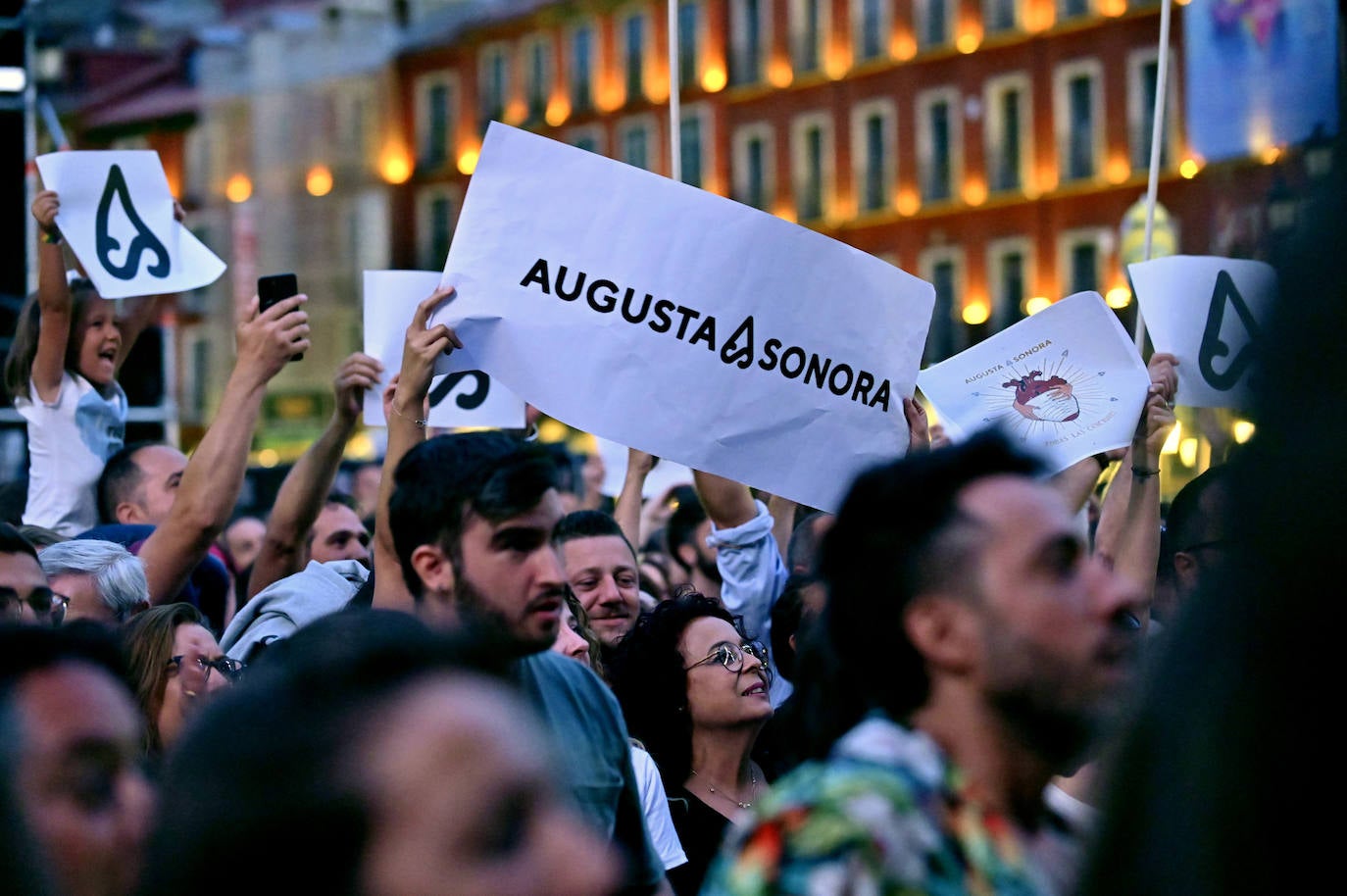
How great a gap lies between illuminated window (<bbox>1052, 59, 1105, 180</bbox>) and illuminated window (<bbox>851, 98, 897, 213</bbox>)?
3910mm

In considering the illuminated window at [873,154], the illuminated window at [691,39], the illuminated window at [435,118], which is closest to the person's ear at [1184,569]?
the illuminated window at [873,154]

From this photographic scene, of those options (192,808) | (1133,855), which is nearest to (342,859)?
(192,808)

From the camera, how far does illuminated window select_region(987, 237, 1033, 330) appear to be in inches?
1542

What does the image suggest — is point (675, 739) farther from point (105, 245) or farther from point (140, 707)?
point (105, 245)

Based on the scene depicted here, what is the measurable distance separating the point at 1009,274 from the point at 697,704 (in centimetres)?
3613

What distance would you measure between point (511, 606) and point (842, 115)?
39.6 metres

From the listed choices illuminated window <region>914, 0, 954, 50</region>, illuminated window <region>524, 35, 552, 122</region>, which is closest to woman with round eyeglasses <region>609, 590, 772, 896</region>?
illuminated window <region>914, 0, 954, 50</region>

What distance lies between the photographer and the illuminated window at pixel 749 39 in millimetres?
42781

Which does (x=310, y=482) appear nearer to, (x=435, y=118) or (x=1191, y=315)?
(x=1191, y=315)

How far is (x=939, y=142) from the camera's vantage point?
40.6m

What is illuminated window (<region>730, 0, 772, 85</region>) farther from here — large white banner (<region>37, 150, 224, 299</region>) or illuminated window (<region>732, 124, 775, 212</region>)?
large white banner (<region>37, 150, 224, 299</region>)

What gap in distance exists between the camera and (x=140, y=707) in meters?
3.96

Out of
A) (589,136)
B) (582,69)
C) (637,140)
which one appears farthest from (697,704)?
(582,69)

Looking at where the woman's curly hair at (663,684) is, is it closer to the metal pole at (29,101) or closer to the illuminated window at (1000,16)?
the metal pole at (29,101)
